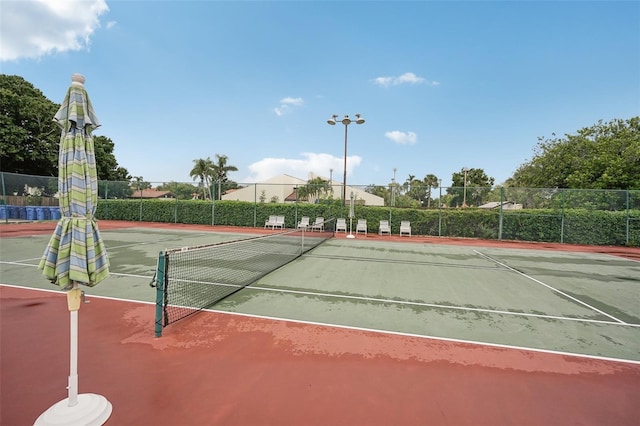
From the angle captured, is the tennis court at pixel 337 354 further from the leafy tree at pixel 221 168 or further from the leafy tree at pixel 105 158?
the leafy tree at pixel 221 168

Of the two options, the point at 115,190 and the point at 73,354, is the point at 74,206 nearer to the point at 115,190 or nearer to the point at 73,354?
the point at 73,354

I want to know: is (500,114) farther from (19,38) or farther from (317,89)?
(19,38)

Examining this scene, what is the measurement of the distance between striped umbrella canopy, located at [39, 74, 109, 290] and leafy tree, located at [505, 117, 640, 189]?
1301 inches

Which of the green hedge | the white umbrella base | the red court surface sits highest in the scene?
the green hedge

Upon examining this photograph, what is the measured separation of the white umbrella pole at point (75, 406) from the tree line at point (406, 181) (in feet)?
60.1

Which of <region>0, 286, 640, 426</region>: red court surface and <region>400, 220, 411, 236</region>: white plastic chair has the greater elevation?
<region>400, 220, 411, 236</region>: white plastic chair

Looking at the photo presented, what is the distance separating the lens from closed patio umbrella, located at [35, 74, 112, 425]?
2.39 meters

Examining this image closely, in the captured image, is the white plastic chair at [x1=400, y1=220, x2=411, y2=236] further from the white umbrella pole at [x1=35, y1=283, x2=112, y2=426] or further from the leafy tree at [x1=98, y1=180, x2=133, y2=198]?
the leafy tree at [x1=98, y1=180, x2=133, y2=198]

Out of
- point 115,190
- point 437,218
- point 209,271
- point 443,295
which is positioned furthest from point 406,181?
point 115,190

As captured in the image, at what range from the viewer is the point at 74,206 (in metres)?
2.46

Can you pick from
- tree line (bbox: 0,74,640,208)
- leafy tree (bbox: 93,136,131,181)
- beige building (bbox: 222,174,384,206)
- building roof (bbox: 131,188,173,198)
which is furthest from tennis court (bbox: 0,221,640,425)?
leafy tree (bbox: 93,136,131,181)

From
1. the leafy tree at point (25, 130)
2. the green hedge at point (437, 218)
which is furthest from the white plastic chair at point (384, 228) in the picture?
the leafy tree at point (25, 130)

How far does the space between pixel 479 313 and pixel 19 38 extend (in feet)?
64.8

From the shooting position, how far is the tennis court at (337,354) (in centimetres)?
257
